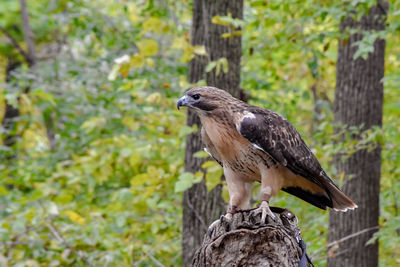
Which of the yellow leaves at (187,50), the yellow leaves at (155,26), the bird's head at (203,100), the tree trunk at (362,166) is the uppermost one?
the yellow leaves at (155,26)

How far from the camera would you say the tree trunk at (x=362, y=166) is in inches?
242

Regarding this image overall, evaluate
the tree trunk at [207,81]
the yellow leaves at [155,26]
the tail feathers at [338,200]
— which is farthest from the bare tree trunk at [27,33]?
the tail feathers at [338,200]

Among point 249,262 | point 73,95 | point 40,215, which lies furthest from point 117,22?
point 249,262

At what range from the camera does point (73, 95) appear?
26.8 ft

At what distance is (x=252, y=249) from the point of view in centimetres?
233

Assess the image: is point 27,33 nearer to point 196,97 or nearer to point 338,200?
point 196,97

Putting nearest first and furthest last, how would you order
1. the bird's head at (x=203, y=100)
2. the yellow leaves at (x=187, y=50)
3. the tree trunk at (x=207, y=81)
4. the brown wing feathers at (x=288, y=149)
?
the brown wing feathers at (x=288, y=149), the bird's head at (x=203, y=100), the yellow leaves at (x=187, y=50), the tree trunk at (x=207, y=81)

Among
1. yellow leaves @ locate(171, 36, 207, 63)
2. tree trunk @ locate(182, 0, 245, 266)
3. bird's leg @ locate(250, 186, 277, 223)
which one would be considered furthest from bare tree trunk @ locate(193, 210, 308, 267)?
tree trunk @ locate(182, 0, 245, 266)

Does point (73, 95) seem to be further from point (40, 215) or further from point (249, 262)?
point (249, 262)

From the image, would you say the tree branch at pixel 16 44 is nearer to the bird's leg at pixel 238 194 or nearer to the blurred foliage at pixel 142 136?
the blurred foliage at pixel 142 136

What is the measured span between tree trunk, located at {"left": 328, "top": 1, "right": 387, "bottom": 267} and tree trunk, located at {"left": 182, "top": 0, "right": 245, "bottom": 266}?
5.34 feet

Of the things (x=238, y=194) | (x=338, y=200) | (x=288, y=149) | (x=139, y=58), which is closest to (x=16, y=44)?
(x=139, y=58)

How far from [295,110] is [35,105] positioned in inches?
146

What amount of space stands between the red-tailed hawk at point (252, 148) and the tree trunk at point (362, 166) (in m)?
2.78
